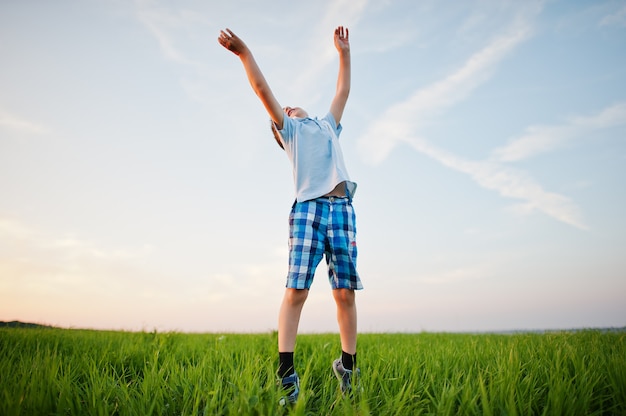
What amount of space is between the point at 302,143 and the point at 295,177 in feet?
0.96

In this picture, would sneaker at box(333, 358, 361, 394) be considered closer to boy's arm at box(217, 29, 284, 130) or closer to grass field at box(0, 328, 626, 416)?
grass field at box(0, 328, 626, 416)

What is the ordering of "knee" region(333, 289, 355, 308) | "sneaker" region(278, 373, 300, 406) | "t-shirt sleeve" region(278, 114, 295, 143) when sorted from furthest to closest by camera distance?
"t-shirt sleeve" region(278, 114, 295, 143) → "knee" region(333, 289, 355, 308) → "sneaker" region(278, 373, 300, 406)

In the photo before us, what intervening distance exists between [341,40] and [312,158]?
1408 mm

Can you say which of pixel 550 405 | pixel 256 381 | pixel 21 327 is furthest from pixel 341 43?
pixel 21 327

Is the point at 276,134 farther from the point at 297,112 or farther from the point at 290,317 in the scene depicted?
the point at 290,317

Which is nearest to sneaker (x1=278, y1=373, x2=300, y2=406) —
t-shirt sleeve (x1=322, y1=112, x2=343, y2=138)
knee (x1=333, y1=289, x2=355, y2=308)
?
knee (x1=333, y1=289, x2=355, y2=308)

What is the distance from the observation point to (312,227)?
3117mm

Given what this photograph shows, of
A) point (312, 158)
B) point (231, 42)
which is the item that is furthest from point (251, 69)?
point (312, 158)

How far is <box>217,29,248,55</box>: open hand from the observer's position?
3.20 meters

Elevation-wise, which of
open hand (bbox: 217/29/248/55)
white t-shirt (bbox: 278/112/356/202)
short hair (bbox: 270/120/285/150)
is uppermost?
open hand (bbox: 217/29/248/55)

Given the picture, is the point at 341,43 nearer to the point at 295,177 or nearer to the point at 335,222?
the point at 295,177

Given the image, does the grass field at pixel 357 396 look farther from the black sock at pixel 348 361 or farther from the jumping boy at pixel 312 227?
the jumping boy at pixel 312 227

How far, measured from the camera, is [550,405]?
247 cm

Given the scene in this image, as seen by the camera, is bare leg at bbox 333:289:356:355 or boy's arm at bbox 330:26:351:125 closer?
bare leg at bbox 333:289:356:355
